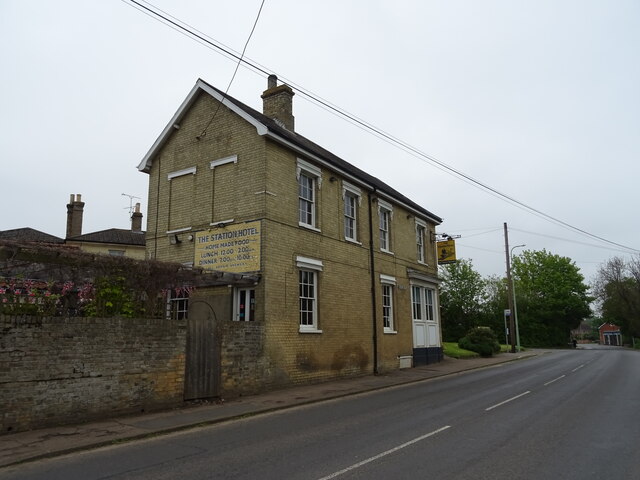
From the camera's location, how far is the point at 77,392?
9156 mm

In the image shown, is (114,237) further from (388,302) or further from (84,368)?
(84,368)

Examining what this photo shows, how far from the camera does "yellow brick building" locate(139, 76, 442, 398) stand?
45.5 feet

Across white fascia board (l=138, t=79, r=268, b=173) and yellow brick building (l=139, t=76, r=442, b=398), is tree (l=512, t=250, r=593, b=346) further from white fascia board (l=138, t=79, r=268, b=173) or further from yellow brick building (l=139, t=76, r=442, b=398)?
white fascia board (l=138, t=79, r=268, b=173)

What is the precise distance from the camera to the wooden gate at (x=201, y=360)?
1127cm

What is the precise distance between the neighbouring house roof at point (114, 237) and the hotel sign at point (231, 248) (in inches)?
926

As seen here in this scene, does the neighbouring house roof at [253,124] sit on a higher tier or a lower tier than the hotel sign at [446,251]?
higher

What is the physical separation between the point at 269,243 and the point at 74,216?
28135 mm

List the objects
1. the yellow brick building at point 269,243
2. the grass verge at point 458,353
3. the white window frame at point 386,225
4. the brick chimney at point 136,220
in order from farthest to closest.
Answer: the brick chimney at point 136,220
the grass verge at point 458,353
the white window frame at point 386,225
the yellow brick building at point 269,243

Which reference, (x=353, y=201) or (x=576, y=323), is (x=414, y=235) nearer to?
(x=353, y=201)

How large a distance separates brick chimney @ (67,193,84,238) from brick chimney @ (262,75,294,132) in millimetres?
23470

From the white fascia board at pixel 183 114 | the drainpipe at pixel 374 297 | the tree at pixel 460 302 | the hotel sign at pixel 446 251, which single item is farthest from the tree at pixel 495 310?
the white fascia board at pixel 183 114

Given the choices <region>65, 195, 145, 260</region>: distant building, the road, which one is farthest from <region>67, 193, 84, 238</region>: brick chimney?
the road

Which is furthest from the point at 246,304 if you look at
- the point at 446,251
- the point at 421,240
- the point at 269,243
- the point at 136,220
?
the point at 136,220

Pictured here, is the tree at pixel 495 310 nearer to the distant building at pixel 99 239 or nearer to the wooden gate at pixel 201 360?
the distant building at pixel 99 239
